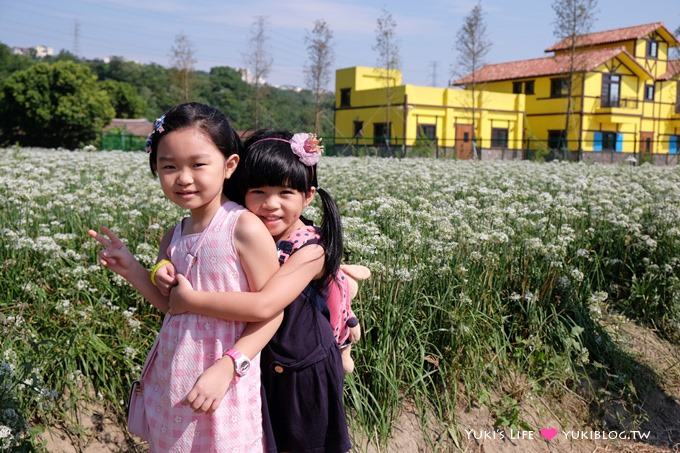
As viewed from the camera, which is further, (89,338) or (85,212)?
(85,212)

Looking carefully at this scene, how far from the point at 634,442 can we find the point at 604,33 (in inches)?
1861

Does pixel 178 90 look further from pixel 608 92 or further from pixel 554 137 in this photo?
pixel 608 92

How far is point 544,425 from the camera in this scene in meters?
3.93

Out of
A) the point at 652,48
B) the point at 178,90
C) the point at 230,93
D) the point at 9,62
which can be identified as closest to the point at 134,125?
the point at 230,93

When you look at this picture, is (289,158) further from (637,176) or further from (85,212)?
(637,176)

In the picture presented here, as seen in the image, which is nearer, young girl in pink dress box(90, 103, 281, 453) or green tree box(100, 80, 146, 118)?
young girl in pink dress box(90, 103, 281, 453)

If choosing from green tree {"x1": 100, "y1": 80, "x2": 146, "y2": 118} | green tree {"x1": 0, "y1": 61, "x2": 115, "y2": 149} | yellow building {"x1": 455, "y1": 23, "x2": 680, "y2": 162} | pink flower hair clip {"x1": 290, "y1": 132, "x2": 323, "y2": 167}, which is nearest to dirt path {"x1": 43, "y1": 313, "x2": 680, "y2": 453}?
pink flower hair clip {"x1": 290, "y1": 132, "x2": 323, "y2": 167}

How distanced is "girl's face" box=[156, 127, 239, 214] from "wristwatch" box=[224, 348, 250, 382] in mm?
455

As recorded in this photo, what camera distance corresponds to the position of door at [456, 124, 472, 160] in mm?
34497

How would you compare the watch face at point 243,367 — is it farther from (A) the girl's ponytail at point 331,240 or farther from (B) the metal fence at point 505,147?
(B) the metal fence at point 505,147

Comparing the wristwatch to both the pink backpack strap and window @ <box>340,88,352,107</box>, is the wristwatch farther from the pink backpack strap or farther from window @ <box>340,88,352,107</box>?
window @ <box>340,88,352,107</box>

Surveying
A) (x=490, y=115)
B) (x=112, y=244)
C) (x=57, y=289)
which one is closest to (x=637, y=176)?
(x=57, y=289)

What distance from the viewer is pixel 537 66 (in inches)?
1629

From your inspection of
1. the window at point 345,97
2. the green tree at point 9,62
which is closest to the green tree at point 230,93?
the window at point 345,97
